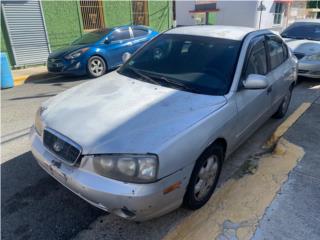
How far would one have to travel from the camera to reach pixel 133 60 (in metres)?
3.77

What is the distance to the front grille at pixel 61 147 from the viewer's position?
7.56ft

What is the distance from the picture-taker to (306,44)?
24.7 ft

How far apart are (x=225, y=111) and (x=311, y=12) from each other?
117 ft

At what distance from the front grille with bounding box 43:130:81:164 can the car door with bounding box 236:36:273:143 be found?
5.63 ft

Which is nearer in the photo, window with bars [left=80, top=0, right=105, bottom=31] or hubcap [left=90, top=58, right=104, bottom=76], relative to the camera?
hubcap [left=90, top=58, right=104, bottom=76]

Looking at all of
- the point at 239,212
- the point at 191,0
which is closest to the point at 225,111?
the point at 239,212

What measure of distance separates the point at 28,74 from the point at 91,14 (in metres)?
4.69

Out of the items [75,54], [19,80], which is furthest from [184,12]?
[19,80]

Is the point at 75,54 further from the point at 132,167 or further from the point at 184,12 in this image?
the point at 184,12

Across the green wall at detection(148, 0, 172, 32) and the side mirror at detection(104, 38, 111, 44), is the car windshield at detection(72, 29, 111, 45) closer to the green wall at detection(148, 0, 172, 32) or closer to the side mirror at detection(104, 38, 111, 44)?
the side mirror at detection(104, 38, 111, 44)

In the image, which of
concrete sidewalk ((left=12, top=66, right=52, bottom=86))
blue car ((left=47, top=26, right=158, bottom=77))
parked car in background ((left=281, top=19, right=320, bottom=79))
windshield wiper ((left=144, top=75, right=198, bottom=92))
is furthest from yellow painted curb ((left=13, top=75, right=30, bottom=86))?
parked car in background ((left=281, top=19, right=320, bottom=79))

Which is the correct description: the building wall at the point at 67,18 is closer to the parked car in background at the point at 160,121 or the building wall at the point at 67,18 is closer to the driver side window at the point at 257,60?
the parked car in background at the point at 160,121

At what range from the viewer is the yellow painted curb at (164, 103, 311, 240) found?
2531 mm

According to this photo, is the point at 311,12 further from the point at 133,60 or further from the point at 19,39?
the point at 133,60
